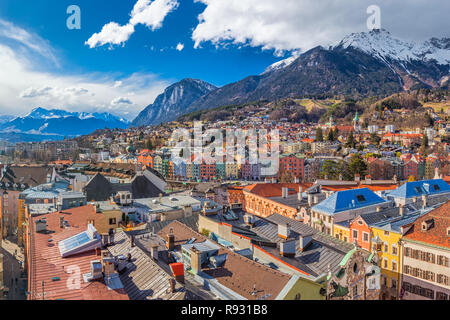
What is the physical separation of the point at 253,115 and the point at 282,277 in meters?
179

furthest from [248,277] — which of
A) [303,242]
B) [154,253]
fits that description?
[303,242]

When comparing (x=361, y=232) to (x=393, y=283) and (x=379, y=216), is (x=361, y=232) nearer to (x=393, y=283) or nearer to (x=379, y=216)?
(x=379, y=216)

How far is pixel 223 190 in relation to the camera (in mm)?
44562

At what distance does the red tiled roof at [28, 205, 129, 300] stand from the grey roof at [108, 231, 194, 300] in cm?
A: 49

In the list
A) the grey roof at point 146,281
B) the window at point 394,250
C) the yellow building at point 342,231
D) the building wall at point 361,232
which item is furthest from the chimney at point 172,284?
the yellow building at point 342,231

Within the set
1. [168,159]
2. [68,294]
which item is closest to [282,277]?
[68,294]

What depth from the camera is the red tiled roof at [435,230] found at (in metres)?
15.8

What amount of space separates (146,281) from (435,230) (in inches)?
536

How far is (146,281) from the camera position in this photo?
30.7ft

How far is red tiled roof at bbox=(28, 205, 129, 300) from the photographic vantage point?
8.37 metres

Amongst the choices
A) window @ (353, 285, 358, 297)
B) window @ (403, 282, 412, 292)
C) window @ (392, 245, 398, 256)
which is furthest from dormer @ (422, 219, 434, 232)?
window @ (353, 285, 358, 297)
